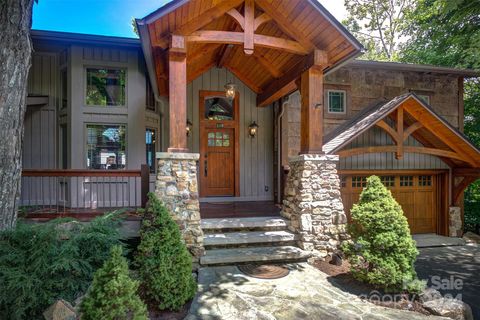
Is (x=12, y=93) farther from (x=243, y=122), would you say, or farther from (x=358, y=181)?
(x=358, y=181)

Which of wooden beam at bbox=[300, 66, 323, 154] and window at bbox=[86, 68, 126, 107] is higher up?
window at bbox=[86, 68, 126, 107]

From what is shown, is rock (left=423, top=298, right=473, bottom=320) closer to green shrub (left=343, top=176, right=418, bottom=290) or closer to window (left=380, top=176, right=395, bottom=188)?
green shrub (left=343, top=176, right=418, bottom=290)

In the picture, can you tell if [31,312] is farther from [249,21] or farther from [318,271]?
[249,21]

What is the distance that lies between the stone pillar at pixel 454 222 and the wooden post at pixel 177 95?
8118 mm

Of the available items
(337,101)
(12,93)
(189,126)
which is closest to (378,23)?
(337,101)

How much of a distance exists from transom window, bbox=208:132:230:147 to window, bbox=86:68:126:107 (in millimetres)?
2490

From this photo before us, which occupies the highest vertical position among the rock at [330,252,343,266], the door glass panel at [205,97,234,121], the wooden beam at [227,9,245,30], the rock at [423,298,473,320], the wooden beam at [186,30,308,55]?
the wooden beam at [227,9,245,30]

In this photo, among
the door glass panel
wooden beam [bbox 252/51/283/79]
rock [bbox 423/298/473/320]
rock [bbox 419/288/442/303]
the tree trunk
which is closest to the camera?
rock [bbox 423/298/473/320]

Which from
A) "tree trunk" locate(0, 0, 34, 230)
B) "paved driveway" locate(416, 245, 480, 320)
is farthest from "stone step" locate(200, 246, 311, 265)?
"tree trunk" locate(0, 0, 34, 230)

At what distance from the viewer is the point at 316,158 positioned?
16.1 feet

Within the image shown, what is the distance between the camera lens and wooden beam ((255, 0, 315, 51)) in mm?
4723

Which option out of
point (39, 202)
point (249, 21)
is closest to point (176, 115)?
point (249, 21)

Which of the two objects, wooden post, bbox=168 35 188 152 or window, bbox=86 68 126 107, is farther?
window, bbox=86 68 126 107

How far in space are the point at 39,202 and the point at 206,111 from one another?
4910 mm
